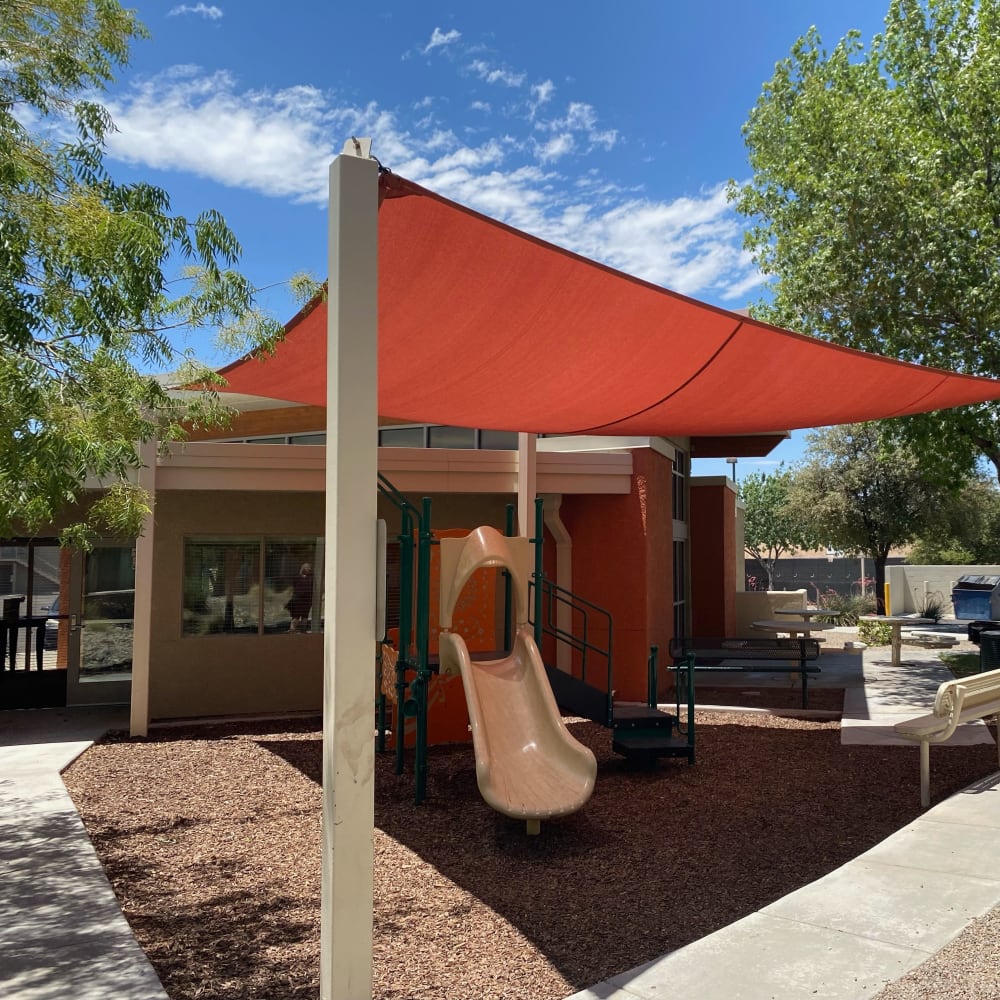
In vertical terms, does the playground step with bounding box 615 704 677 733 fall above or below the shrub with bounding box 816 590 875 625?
below

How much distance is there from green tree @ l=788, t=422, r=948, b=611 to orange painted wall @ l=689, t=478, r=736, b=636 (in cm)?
1190

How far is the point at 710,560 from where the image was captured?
16875mm

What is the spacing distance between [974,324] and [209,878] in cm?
1123

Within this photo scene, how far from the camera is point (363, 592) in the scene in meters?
3.11

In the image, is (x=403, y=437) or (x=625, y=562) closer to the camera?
(x=625, y=562)

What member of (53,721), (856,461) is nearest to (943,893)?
(53,721)

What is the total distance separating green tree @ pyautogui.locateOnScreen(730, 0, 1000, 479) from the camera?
453 inches

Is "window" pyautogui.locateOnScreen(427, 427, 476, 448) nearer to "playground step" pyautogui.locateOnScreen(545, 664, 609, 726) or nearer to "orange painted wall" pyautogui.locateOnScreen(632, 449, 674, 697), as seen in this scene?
"orange painted wall" pyautogui.locateOnScreen(632, 449, 674, 697)

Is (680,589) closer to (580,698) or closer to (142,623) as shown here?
(580,698)

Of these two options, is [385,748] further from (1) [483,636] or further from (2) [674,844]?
(2) [674,844]

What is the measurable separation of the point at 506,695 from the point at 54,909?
3.35 metres

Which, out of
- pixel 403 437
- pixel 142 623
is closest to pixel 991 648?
pixel 403 437

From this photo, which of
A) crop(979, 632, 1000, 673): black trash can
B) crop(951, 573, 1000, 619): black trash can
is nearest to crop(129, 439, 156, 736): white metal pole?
crop(979, 632, 1000, 673): black trash can

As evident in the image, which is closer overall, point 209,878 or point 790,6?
point 209,878
